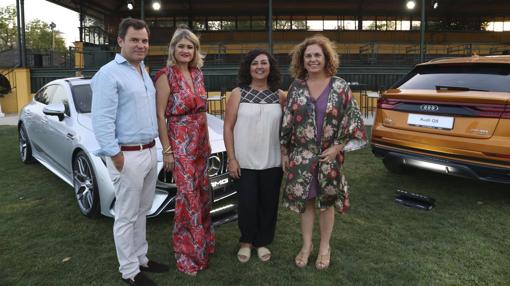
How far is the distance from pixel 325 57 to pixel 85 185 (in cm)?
252

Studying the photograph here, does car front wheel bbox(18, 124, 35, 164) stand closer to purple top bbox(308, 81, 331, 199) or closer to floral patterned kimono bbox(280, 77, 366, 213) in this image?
floral patterned kimono bbox(280, 77, 366, 213)

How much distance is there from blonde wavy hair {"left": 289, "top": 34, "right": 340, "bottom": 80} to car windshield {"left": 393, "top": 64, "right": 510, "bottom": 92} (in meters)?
1.92

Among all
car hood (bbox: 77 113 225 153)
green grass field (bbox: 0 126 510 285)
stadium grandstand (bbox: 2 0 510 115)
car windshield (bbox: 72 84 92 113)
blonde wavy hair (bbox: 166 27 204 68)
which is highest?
stadium grandstand (bbox: 2 0 510 115)

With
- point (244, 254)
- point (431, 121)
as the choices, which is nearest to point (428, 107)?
point (431, 121)

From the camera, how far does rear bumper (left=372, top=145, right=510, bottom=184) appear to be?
3.45 metres

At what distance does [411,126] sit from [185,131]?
8.32ft

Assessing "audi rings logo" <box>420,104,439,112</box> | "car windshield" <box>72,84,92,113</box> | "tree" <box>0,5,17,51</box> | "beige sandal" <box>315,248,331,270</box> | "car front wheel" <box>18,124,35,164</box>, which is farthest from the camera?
"tree" <box>0,5,17,51</box>

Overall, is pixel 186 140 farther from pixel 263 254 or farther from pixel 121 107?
pixel 263 254

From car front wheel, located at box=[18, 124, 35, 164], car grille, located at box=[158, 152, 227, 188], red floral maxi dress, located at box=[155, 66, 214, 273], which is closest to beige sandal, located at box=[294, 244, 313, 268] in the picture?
red floral maxi dress, located at box=[155, 66, 214, 273]

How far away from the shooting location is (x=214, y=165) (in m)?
3.50

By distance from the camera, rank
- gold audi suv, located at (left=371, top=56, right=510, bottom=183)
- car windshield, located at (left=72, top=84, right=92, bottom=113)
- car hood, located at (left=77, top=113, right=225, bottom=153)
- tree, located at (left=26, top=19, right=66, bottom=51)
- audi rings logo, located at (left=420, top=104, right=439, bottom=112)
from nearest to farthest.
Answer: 1. gold audi suv, located at (left=371, top=56, right=510, bottom=183)
2. car hood, located at (left=77, top=113, right=225, bottom=153)
3. audi rings logo, located at (left=420, top=104, right=439, bottom=112)
4. car windshield, located at (left=72, top=84, right=92, bottom=113)
5. tree, located at (left=26, top=19, right=66, bottom=51)

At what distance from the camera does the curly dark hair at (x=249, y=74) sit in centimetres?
270

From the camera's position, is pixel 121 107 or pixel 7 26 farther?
pixel 7 26

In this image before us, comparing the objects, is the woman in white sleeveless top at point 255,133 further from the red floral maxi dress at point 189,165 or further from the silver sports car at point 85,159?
the silver sports car at point 85,159
